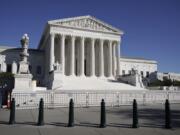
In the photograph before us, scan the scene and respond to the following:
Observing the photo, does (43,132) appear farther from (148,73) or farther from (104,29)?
(148,73)

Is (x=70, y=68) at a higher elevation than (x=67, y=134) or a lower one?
higher

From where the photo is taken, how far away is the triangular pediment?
5650 centimetres

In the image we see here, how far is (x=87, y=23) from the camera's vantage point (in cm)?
5925

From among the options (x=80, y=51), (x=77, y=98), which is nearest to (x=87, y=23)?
(x=80, y=51)

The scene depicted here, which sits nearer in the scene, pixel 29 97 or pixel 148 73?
pixel 29 97

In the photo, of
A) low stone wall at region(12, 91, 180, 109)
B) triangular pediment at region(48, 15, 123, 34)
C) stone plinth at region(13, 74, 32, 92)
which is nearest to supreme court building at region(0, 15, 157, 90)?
triangular pediment at region(48, 15, 123, 34)

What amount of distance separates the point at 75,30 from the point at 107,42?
9.90 m

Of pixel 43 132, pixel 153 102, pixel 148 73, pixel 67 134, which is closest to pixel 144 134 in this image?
pixel 67 134

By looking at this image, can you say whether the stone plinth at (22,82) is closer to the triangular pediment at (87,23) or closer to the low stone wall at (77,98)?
the low stone wall at (77,98)

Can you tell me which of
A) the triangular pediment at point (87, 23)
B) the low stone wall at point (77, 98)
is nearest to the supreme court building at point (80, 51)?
the triangular pediment at point (87, 23)

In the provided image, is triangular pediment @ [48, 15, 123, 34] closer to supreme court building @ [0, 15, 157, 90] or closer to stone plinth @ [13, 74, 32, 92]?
supreme court building @ [0, 15, 157, 90]

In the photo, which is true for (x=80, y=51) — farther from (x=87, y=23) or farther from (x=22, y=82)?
(x=22, y=82)

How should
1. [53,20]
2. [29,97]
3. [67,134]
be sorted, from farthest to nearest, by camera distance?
[53,20] < [29,97] < [67,134]

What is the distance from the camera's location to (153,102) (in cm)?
2470
